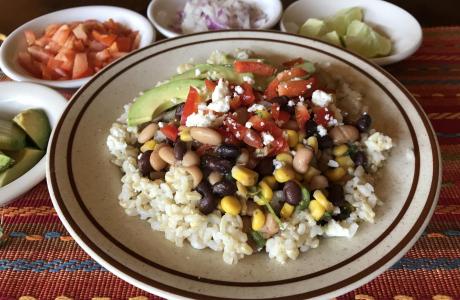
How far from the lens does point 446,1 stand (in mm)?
3521

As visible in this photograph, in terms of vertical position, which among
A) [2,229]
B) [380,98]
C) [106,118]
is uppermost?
[380,98]

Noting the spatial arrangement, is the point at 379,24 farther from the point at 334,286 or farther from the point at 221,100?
the point at 334,286

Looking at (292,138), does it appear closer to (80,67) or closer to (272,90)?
(272,90)

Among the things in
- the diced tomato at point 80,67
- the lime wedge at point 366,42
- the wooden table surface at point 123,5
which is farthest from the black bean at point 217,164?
the wooden table surface at point 123,5

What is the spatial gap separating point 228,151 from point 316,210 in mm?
415

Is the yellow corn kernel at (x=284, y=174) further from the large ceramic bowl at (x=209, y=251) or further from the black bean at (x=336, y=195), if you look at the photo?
the large ceramic bowl at (x=209, y=251)

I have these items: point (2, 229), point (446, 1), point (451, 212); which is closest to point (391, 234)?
point (451, 212)

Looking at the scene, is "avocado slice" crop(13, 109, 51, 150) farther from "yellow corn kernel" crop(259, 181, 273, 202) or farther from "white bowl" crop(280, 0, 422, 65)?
"white bowl" crop(280, 0, 422, 65)

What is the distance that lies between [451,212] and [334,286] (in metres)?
0.84

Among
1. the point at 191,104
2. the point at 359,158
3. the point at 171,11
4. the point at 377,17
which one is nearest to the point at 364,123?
the point at 359,158

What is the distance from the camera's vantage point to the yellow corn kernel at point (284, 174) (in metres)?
1.83

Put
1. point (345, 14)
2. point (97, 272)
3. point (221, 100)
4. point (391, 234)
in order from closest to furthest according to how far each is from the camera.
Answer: point (391, 234) → point (97, 272) → point (221, 100) → point (345, 14)

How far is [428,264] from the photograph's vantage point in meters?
1.87

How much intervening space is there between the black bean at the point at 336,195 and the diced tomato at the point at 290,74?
1.85ft
